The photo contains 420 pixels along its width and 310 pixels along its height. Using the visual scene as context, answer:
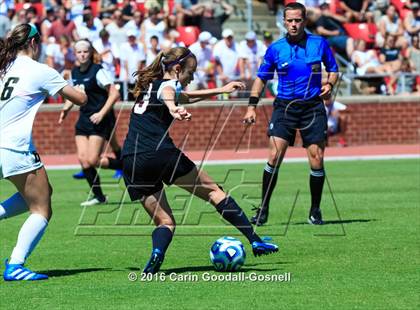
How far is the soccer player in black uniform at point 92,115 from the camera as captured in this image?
46.2 feet

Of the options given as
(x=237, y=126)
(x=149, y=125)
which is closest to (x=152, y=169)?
(x=149, y=125)

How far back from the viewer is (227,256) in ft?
28.5

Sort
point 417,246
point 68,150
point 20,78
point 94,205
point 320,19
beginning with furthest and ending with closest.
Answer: point 320,19 → point 68,150 → point 94,205 → point 417,246 → point 20,78

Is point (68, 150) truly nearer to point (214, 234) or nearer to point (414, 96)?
point (414, 96)

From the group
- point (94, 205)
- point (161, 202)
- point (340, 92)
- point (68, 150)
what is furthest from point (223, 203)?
point (340, 92)

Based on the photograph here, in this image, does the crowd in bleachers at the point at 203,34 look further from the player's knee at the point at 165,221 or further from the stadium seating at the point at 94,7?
the player's knee at the point at 165,221

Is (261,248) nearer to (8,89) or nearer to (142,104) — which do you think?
(142,104)

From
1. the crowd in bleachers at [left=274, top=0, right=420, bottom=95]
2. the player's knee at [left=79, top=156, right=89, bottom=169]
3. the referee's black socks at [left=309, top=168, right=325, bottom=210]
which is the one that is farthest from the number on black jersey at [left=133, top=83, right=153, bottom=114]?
the crowd in bleachers at [left=274, top=0, right=420, bottom=95]

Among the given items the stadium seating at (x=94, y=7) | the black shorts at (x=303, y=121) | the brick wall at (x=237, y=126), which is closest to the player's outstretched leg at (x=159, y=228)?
the black shorts at (x=303, y=121)

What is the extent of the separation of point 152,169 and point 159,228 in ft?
1.64

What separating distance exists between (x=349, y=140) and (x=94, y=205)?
472 inches

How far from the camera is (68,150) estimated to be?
81.2 ft

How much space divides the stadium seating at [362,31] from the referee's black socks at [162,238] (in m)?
19.2

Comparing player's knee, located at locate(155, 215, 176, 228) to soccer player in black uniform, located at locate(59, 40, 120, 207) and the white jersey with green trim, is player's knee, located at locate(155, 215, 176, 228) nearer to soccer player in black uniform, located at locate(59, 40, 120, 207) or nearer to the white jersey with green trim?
the white jersey with green trim
